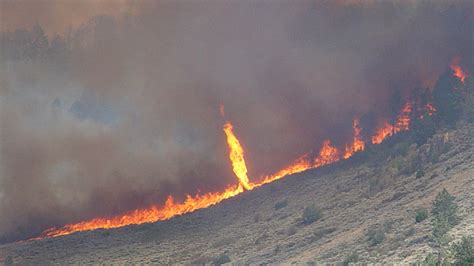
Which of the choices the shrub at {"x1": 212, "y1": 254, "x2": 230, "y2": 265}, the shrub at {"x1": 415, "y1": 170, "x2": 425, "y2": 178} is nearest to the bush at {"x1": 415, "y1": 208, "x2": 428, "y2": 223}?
the shrub at {"x1": 415, "y1": 170, "x2": 425, "y2": 178}

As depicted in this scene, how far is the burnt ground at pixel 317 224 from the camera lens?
2677 inches

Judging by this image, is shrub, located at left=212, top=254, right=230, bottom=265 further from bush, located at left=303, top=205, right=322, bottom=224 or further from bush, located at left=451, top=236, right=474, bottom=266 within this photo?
bush, located at left=451, top=236, right=474, bottom=266

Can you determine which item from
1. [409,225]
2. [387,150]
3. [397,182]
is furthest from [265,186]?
[409,225]

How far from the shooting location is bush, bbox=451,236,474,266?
43200 mm

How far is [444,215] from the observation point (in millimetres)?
60094

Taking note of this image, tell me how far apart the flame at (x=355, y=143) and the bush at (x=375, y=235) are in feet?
177

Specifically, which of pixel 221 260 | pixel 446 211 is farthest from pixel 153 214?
pixel 446 211

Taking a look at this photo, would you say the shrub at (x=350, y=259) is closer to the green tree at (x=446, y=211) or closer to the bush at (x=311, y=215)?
the green tree at (x=446, y=211)

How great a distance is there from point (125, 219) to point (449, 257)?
9132 cm

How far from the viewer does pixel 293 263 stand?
233 ft

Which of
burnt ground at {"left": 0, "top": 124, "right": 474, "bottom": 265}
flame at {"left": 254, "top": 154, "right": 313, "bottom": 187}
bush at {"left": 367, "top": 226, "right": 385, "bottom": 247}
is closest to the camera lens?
bush at {"left": 367, "top": 226, "right": 385, "bottom": 247}

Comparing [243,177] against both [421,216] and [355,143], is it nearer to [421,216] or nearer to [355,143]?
[355,143]

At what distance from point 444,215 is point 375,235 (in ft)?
31.1

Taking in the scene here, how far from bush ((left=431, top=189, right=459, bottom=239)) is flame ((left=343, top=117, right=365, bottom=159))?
2386 inches
